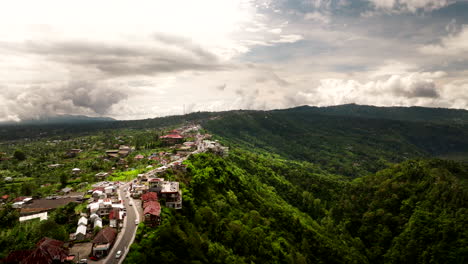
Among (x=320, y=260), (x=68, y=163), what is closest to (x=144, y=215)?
(x=320, y=260)

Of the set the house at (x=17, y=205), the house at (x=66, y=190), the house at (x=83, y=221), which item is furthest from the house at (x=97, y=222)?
the house at (x=66, y=190)

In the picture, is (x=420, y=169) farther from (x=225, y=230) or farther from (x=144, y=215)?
(x=144, y=215)

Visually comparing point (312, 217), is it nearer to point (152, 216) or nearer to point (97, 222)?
point (152, 216)

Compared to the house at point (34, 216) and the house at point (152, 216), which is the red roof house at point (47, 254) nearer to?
the house at point (152, 216)

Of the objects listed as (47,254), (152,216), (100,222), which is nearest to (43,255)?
(47,254)

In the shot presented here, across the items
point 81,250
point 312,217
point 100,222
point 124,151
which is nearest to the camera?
point 81,250

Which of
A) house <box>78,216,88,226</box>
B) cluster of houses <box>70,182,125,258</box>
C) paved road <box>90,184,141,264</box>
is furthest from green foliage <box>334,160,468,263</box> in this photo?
house <box>78,216,88,226</box>
